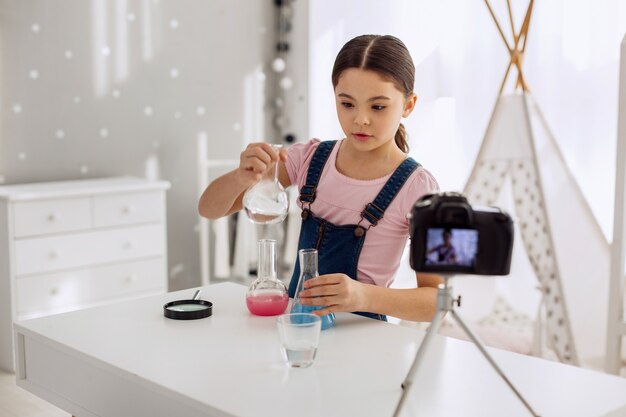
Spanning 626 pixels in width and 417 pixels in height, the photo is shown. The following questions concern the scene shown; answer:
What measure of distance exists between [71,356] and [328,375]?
0.50 metres

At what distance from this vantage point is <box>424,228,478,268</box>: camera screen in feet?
3.19

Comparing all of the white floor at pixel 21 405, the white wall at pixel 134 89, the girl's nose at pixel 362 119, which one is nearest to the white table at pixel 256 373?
the girl's nose at pixel 362 119

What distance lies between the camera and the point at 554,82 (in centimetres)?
314

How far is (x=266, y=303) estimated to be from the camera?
1.54m

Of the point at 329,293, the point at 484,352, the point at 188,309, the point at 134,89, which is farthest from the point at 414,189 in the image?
the point at 134,89

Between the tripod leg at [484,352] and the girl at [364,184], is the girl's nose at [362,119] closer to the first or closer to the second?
the girl at [364,184]

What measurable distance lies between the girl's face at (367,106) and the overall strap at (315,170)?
0.65 ft

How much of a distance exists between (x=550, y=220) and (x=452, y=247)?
2146 mm

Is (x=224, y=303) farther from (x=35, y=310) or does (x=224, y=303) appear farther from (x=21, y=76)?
(x=21, y=76)

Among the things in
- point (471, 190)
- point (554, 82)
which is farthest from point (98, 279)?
point (554, 82)

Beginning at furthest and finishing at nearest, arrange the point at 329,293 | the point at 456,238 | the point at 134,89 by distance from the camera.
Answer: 1. the point at 134,89
2. the point at 329,293
3. the point at 456,238

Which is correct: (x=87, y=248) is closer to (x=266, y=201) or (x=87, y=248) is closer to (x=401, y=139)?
(x=401, y=139)

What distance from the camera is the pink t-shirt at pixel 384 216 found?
1.67m

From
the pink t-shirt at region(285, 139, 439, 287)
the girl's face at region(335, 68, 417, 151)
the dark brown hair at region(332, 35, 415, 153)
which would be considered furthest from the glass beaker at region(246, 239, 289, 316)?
the dark brown hair at region(332, 35, 415, 153)
